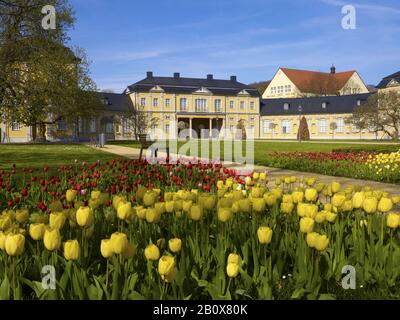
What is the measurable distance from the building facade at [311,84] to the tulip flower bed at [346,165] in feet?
214

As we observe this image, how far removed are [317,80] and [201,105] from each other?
27270 mm

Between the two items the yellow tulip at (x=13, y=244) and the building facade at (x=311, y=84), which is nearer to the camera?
the yellow tulip at (x=13, y=244)

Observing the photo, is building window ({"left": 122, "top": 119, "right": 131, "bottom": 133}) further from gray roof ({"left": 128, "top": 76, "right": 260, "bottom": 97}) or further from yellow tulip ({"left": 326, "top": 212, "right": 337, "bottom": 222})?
yellow tulip ({"left": 326, "top": 212, "right": 337, "bottom": 222})

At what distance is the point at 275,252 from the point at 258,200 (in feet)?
1.88

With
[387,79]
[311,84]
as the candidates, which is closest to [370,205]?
[387,79]

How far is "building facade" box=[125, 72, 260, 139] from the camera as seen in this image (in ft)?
207

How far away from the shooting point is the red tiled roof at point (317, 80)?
78.9 metres

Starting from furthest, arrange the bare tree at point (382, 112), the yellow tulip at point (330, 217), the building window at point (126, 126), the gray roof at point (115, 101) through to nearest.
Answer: the gray roof at point (115, 101), the building window at point (126, 126), the bare tree at point (382, 112), the yellow tulip at point (330, 217)

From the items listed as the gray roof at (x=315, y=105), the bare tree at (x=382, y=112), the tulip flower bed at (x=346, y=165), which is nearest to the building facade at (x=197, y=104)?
the gray roof at (x=315, y=105)

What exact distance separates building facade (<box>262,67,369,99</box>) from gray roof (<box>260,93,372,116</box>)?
32.7ft

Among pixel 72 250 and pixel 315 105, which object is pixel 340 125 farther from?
pixel 72 250

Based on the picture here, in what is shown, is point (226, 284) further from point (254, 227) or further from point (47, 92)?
point (47, 92)

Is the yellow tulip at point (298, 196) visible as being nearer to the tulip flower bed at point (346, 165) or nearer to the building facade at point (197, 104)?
the tulip flower bed at point (346, 165)

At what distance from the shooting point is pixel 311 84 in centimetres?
7981
